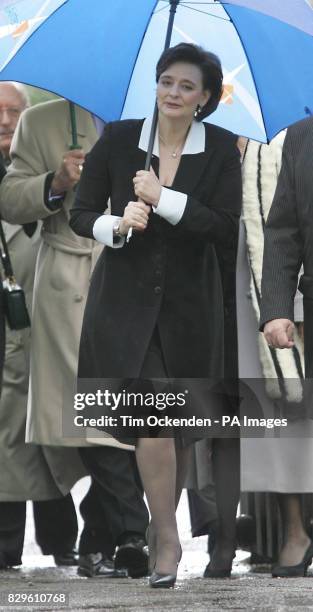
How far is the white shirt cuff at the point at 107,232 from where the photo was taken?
670cm

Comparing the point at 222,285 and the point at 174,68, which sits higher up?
the point at 174,68

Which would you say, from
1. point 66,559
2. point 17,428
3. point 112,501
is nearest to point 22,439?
point 17,428

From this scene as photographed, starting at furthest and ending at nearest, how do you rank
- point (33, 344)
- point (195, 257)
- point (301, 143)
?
1. point (33, 344)
2. point (195, 257)
3. point (301, 143)

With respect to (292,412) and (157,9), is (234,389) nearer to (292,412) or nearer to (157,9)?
(292,412)

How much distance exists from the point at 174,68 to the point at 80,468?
2.10 metres

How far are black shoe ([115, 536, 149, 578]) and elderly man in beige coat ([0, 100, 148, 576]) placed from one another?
157 millimetres

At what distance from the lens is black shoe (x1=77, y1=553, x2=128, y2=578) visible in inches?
306

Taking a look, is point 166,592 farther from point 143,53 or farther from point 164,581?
point 143,53

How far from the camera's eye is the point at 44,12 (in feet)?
23.7

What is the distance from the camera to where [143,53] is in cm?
723

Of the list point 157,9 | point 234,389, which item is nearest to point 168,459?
point 234,389

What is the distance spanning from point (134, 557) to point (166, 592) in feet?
3.45

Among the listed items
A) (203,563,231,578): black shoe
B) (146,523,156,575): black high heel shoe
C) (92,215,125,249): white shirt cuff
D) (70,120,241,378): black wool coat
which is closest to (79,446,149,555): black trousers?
(203,563,231,578): black shoe

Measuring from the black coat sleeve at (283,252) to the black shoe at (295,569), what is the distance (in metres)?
1.48
